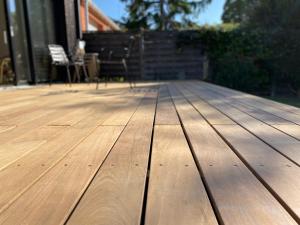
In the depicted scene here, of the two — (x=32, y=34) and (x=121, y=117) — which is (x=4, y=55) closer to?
(x=32, y=34)

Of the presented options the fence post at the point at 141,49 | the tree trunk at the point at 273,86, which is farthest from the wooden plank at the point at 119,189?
the tree trunk at the point at 273,86

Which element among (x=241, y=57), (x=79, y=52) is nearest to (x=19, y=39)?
(x=79, y=52)

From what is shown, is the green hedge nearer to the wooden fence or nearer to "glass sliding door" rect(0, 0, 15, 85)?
the wooden fence

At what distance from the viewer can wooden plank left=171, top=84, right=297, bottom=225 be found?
0.62m

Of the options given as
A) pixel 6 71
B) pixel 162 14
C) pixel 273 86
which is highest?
pixel 162 14

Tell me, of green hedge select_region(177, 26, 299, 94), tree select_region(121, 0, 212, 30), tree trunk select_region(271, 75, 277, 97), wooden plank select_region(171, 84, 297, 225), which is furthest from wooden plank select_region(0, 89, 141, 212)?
tree select_region(121, 0, 212, 30)

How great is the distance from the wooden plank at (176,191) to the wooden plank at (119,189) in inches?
1.3

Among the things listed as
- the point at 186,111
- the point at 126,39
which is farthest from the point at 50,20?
the point at 186,111

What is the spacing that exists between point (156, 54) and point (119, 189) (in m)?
6.18

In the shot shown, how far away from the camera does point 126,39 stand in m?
6.67

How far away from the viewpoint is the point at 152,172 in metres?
0.89

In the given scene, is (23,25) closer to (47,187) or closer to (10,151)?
(10,151)

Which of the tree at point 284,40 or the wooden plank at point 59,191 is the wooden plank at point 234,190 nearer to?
the wooden plank at point 59,191

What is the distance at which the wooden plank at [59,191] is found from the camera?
2.10 feet
